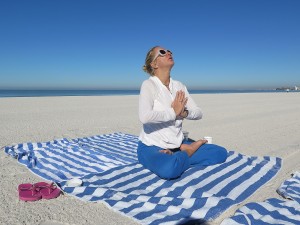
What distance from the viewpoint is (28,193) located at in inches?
119

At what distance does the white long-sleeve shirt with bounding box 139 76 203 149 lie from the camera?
3604 millimetres

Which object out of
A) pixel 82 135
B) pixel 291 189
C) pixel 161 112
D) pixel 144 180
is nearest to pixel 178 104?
pixel 161 112

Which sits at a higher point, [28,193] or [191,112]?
[191,112]

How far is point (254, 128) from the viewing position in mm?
7984

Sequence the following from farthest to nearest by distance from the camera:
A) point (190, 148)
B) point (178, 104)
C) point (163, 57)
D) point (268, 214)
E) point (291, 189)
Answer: point (190, 148) → point (163, 57) → point (178, 104) → point (291, 189) → point (268, 214)

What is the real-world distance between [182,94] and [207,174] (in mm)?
1129

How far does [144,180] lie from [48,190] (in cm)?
115

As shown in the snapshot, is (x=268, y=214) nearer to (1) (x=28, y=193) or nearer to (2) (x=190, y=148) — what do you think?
(2) (x=190, y=148)

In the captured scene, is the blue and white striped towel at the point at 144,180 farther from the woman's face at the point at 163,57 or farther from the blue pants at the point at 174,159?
the woman's face at the point at 163,57

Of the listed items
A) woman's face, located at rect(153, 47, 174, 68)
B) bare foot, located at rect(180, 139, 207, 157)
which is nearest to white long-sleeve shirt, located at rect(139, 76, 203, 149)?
bare foot, located at rect(180, 139, 207, 157)

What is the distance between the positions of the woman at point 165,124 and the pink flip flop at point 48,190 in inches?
48.2

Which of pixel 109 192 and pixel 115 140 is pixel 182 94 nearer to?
pixel 109 192

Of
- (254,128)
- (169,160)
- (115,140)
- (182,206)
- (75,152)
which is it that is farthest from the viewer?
(254,128)

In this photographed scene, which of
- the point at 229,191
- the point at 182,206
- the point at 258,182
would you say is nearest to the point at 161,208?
the point at 182,206
